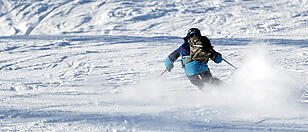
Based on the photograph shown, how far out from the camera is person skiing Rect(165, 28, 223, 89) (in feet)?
15.0

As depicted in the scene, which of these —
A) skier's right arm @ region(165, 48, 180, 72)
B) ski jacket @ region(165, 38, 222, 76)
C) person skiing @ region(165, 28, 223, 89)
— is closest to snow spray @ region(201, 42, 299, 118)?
person skiing @ region(165, 28, 223, 89)

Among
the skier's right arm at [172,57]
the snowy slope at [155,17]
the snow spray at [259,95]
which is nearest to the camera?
the snow spray at [259,95]

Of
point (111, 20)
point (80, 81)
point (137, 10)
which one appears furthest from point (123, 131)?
point (137, 10)

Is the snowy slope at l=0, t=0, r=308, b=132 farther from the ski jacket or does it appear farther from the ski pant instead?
the ski jacket

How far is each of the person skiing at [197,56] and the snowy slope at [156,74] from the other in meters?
0.30

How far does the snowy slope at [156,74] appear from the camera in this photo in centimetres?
406

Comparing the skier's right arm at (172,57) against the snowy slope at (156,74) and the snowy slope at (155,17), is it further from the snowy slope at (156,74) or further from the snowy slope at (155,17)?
the snowy slope at (155,17)

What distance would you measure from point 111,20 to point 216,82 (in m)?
13.6

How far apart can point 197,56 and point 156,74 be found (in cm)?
311

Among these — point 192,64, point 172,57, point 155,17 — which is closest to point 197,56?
point 192,64

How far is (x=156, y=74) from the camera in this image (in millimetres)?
7660

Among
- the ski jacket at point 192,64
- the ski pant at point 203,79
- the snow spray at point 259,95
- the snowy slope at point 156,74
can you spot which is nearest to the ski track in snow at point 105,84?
the snowy slope at point 156,74

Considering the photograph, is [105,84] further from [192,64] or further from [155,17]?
[155,17]

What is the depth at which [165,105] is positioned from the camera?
186 inches
